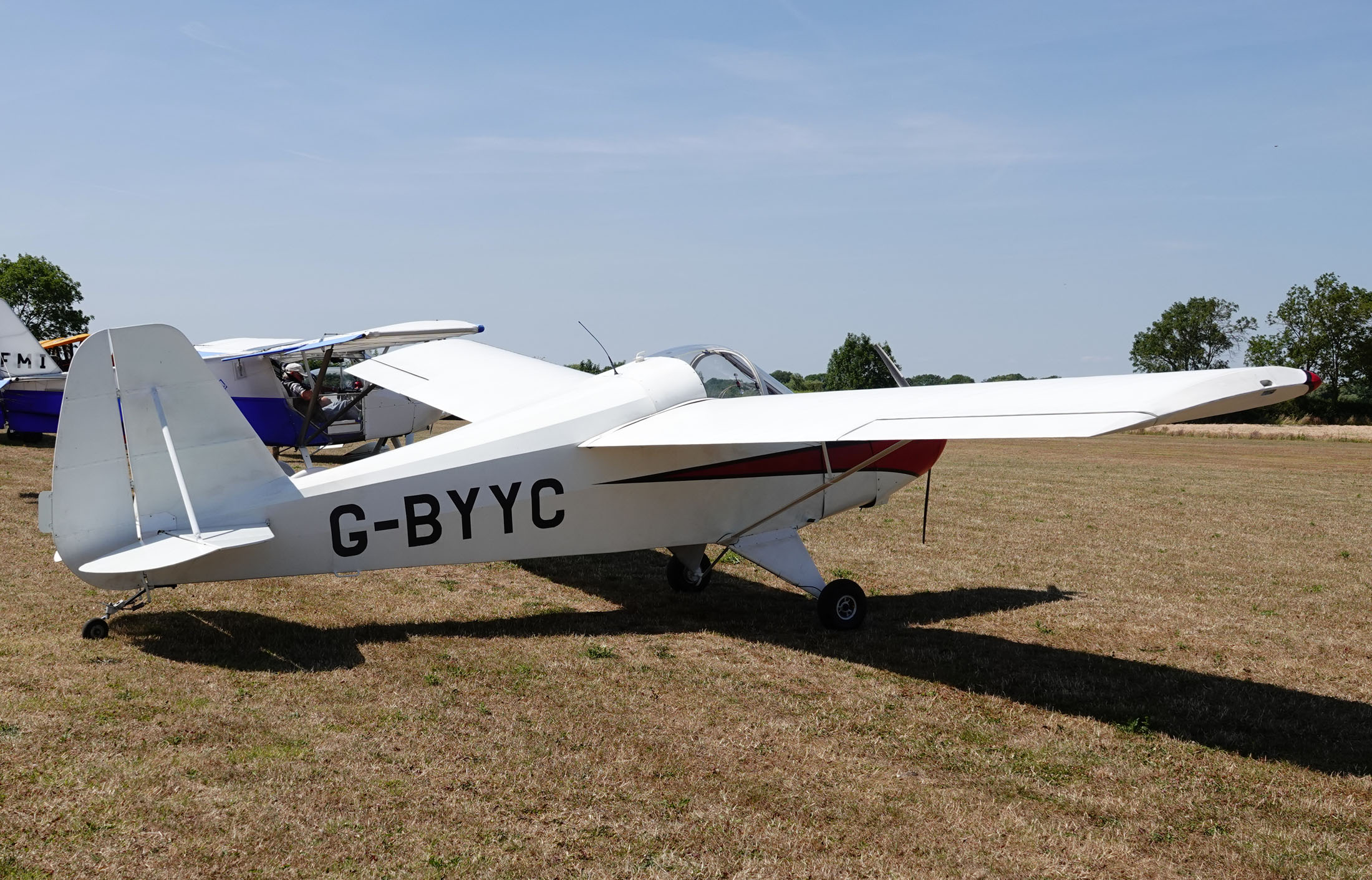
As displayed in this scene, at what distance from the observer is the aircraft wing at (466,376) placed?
30.6 ft

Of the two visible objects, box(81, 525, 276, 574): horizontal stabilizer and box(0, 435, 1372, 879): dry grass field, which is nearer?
box(0, 435, 1372, 879): dry grass field

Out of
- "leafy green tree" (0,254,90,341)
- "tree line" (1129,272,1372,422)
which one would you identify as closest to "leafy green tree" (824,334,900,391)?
"tree line" (1129,272,1372,422)

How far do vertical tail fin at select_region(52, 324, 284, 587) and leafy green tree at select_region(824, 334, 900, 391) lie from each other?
66.4 meters

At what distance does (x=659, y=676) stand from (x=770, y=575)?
141 inches

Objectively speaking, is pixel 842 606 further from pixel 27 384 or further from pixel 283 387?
pixel 27 384

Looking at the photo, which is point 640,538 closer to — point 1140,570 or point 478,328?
point 1140,570

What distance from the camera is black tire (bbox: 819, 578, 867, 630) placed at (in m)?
7.29

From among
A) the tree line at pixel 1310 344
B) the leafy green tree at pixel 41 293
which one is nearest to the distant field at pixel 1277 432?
the tree line at pixel 1310 344

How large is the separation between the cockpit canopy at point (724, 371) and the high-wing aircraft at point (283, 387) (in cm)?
573

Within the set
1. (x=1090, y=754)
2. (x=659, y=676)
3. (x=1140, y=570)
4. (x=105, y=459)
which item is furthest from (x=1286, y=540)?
(x=105, y=459)

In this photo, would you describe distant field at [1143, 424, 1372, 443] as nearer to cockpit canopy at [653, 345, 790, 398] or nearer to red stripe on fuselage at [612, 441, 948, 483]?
red stripe on fuselage at [612, 441, 948, 483]

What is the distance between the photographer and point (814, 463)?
7867 millimetres

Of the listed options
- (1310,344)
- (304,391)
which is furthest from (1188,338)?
(304,391)

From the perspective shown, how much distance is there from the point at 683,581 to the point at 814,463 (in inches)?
64.7
